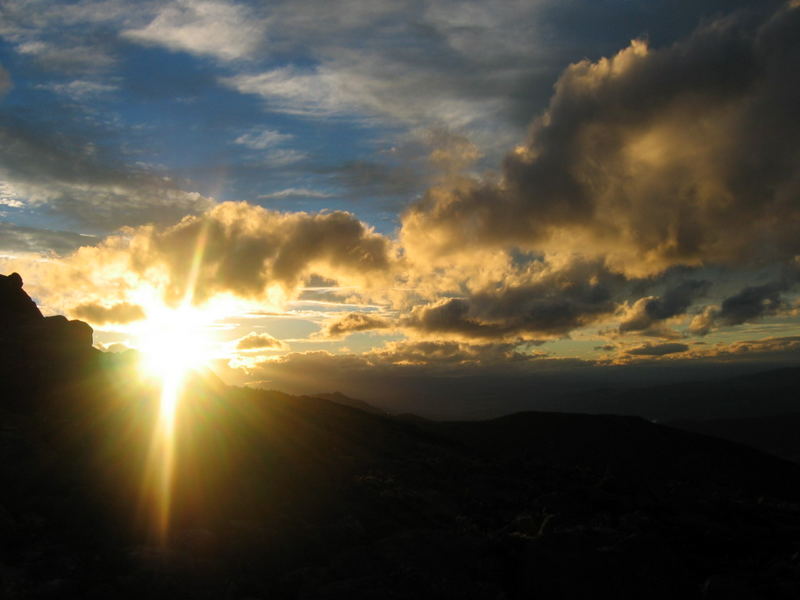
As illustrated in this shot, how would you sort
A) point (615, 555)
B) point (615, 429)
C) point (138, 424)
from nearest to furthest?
point (615, 555) < point (138, 424) < point (615, 429)

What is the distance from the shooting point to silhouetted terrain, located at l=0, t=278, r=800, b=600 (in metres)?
21.2

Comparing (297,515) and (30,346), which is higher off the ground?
(30,346)

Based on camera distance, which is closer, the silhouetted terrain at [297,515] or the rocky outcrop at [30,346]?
the silhouetted terrain at [297,515]

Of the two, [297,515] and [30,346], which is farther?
[30,346]

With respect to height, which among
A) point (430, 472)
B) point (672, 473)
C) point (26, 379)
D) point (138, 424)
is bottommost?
point (672, 473)

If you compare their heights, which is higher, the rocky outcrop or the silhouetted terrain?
the rocky outcrop

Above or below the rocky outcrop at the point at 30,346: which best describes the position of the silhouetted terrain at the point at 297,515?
below

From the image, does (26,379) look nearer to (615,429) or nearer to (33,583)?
(33,583)

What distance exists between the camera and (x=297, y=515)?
97.1 feet

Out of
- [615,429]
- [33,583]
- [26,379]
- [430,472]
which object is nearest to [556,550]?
[33,583]

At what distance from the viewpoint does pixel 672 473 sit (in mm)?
80562

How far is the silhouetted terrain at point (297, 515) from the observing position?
21172 millimetres

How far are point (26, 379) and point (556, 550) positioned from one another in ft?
151

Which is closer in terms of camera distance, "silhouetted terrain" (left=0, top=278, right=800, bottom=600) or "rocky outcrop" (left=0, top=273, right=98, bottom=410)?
"silhouetted terrain" (left=0, top=278, right=800, bottom=600)
